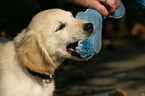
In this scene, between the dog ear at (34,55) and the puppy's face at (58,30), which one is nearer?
the dog ear at (34,55)

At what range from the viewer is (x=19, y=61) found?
9.45ft

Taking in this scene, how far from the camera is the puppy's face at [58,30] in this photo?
2.93 metres

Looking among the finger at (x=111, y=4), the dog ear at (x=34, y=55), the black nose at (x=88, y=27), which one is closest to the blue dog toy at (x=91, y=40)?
the black nose at (x=88, y=27)

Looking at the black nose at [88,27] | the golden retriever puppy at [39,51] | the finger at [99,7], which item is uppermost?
the finger at [99,7]

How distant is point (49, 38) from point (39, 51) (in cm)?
24

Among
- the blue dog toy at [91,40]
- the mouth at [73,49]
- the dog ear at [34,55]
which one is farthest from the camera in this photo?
the mouth at [73,49]

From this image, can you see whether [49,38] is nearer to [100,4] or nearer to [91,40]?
[91,40]

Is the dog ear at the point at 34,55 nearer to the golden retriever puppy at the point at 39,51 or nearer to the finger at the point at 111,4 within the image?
the golden retriever puppy at the point at 39,51

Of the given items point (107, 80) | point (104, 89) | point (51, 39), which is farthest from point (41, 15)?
point (107, 80)

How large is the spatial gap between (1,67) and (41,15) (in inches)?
31.3

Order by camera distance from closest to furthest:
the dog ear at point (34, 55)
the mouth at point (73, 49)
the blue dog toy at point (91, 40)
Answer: the dog ear at point (34, 55), the blue dog toy at point (91, 40), the mouth at point (73, 49)

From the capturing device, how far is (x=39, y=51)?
283 centimetres

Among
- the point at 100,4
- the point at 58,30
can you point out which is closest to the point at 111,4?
the point at 100,4

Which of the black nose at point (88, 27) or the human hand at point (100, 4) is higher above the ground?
the human hand at point (100, 4)
